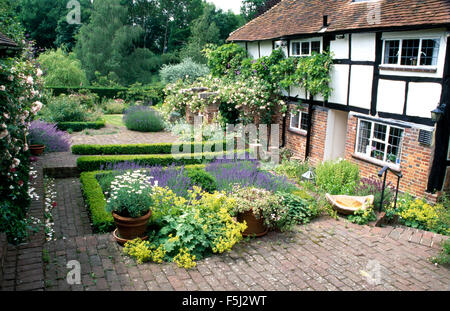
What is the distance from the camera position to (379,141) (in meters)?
11.5

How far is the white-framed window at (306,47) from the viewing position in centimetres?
1375

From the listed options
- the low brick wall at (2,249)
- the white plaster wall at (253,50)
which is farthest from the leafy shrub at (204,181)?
the white plaster wall at (253,50)

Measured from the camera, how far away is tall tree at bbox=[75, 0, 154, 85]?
37375mm

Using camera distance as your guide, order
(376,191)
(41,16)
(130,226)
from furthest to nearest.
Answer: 1. (41,16)
2. (376,191)
3. (130,226)

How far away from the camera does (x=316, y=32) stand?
42.8ft

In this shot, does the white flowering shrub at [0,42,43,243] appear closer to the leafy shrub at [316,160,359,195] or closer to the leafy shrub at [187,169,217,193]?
the leafy shrub at [187,169,217,193]

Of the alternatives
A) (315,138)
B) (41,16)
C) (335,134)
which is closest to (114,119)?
(315,138)

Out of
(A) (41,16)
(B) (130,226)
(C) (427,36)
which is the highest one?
(A) (41,16)

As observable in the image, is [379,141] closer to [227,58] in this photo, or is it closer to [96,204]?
[96,204]

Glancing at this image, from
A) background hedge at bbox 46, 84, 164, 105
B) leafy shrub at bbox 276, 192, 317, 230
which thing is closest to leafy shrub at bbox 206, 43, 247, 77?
background hedge at bbox 46, 84, 164, 105

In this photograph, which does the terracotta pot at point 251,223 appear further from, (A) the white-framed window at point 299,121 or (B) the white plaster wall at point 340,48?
(A) the white-framed window at point 299,121

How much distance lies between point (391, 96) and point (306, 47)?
4.66 metres

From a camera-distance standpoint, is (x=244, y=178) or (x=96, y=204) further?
(x=244, y=178)
